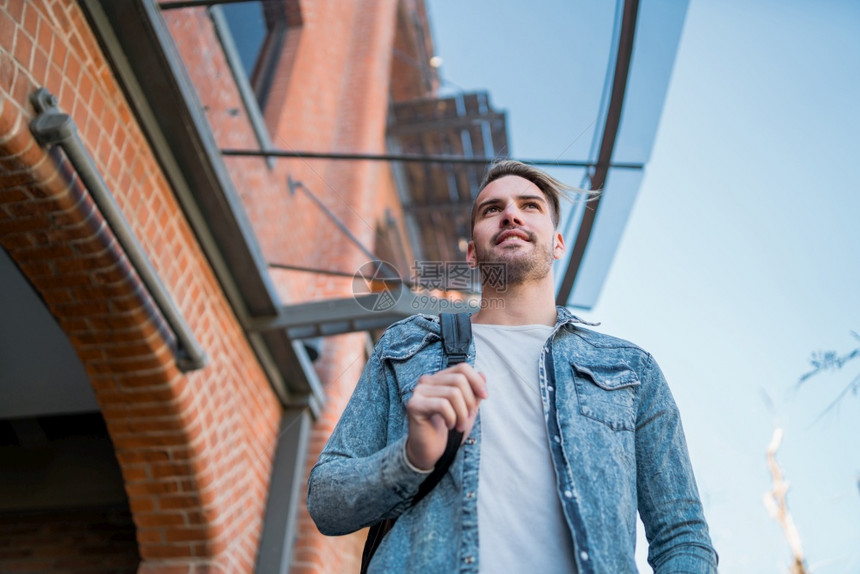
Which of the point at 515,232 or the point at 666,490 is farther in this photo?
the point at 515,232

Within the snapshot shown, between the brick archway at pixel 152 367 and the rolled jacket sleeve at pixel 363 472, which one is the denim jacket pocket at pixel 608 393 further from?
the brick archway at pixel 152 367

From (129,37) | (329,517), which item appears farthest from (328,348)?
(329,517)

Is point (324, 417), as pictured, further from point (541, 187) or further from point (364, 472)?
point (364, 472)

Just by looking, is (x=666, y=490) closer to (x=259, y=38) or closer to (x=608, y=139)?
(x=608, y=139)

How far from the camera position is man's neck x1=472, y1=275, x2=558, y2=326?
1489mm

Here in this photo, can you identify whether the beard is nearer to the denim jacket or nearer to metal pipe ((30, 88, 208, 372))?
→ the denim jacket

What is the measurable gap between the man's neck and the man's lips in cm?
10

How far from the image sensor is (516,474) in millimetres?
1173

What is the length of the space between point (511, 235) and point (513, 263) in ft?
0.21

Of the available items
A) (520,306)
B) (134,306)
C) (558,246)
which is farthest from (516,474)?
(134,306)

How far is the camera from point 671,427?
131 centimetres

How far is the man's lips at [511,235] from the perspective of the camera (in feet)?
4.86

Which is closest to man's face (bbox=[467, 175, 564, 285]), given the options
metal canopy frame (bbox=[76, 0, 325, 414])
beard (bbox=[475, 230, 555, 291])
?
beard (bbox=[475, 230, 555, 291])

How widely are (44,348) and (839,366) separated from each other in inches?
133
